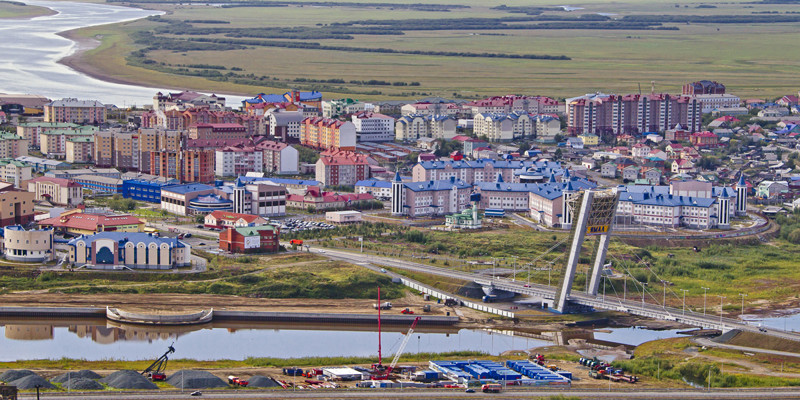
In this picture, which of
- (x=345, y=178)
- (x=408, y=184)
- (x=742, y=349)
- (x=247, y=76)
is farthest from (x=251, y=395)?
(x=247, y=76)

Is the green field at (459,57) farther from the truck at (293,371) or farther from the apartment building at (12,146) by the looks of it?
the truck at (293,371)

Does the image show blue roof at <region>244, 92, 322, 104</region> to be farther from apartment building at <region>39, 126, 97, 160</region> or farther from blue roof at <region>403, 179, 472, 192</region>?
blue roof at <region>403, 179, 472, 192</region>

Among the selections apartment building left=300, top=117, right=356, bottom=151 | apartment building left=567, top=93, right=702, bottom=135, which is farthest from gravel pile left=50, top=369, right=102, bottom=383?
apartment building left=567, top=93, right=702, bottom=135

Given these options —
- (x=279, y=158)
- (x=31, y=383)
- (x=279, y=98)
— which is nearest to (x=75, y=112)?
(x=279, y=98)

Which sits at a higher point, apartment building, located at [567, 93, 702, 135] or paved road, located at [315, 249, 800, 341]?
apartment building, located at [567, 93, 702, 135]

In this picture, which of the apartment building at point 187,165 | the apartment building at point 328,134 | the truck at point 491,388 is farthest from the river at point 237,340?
the apartment building at point 328,134

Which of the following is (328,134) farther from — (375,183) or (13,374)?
(13,374)
